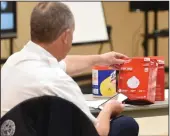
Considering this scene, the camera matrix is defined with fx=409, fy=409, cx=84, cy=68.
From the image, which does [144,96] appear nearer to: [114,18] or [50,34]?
[50,34]

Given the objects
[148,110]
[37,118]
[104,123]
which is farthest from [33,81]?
[148,110]

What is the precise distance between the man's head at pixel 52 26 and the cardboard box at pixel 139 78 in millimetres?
604

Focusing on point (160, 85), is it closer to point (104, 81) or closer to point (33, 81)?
point (104, 81)

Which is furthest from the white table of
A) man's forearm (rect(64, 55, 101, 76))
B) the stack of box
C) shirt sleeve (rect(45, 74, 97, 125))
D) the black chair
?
the black chair

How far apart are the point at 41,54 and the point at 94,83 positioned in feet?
2.58

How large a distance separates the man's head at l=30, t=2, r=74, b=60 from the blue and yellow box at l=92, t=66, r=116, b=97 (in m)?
0.67

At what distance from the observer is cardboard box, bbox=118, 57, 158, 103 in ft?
6.56

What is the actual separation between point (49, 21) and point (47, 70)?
0.60 ft

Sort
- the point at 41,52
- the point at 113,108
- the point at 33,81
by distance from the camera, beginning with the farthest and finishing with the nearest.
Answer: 1. the point at 113,108
2. the point at 41,52
3. the point at 33,81

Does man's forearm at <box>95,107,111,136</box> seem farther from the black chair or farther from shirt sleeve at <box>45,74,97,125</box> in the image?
the black chair

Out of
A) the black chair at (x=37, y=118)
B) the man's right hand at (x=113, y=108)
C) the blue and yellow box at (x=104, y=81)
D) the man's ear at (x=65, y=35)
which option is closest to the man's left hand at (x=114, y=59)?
the blue and yellow box at (x=104, y=81)

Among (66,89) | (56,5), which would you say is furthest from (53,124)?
(56,5)

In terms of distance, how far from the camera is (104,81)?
7.06 ft

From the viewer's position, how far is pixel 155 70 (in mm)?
2055
